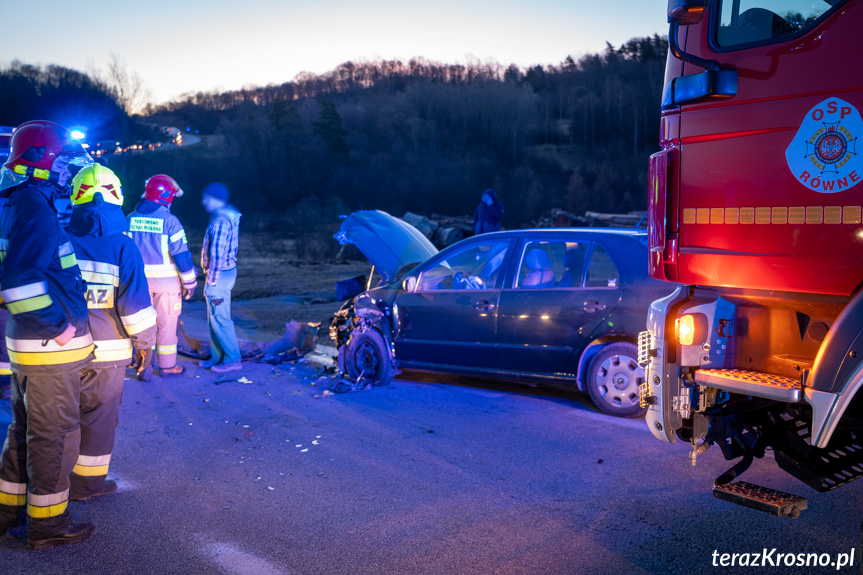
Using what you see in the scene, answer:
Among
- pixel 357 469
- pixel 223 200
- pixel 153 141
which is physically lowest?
pixel 357 469

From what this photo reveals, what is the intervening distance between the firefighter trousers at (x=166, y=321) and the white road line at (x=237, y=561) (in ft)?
14.2

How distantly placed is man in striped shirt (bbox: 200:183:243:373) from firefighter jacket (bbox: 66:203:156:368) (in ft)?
10.2

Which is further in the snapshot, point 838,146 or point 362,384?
point 362,384

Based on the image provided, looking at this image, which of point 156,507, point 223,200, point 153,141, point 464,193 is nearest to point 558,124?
point 464,193

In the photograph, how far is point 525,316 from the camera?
6.47m

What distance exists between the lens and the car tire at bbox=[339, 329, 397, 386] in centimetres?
731

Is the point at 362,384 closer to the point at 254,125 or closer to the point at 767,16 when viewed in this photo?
the point at 767,16

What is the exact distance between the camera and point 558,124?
6438 cm

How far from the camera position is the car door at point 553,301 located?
20.4 feet

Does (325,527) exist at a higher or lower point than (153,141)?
lower

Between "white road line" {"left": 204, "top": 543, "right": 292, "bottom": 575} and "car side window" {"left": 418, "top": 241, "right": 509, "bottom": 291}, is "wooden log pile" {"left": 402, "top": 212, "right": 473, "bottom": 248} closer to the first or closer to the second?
"car side window" {"left": 418, "top": 241, "right": 509, "bottom": 291}

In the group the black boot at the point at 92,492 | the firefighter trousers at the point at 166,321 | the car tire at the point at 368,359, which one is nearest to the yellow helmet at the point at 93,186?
the black boot at the point at 92,492

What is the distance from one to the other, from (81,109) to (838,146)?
183 feet

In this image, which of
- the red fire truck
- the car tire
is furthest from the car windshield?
the car tire
